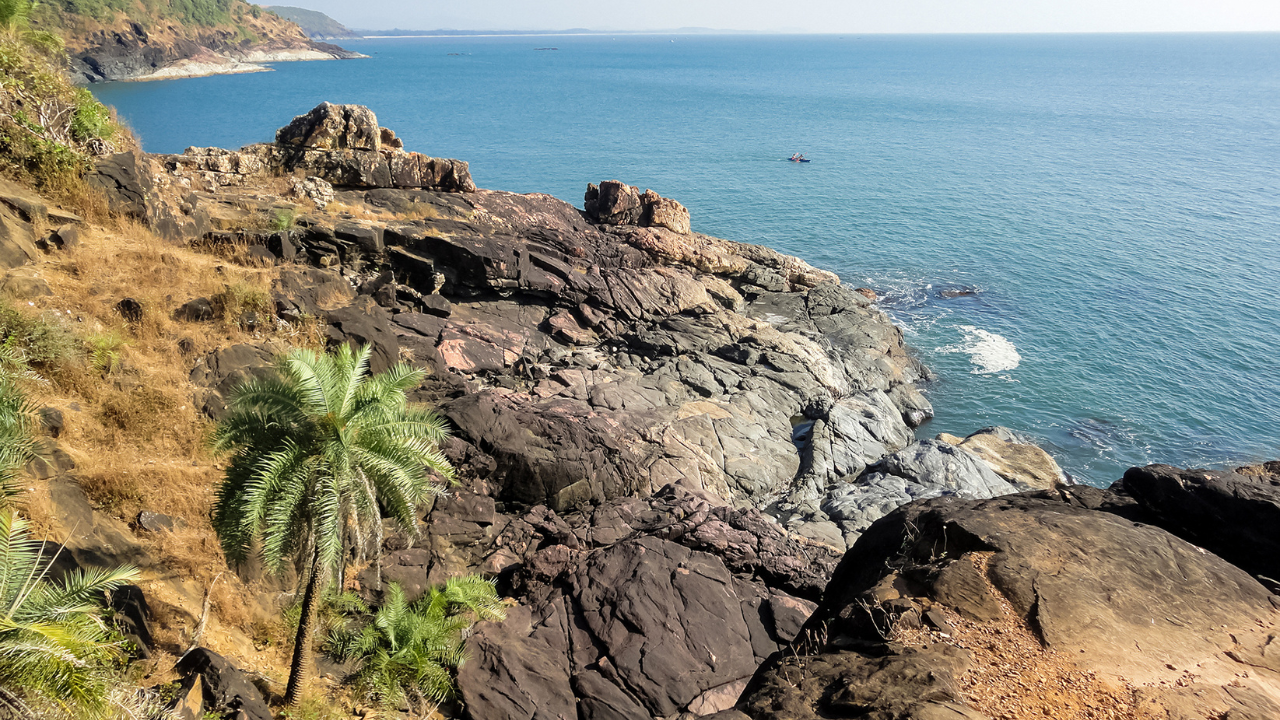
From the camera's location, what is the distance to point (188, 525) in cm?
1456

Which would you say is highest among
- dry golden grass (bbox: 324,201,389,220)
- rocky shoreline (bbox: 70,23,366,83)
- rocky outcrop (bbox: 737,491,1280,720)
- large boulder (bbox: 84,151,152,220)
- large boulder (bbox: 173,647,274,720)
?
rocky shoreline (bbox: 70,23,366,83)

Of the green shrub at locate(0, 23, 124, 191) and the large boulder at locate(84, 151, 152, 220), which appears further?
the large boulder at locate(84, 151, 152, 220)

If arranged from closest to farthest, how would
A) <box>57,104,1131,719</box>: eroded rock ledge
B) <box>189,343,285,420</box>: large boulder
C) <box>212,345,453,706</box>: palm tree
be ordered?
<box>212,345,453,706</box>: palm tree
<box>57,104,1131,719</box>: eroded rock ledge
<box>189,343,285,420</box>: large boulder

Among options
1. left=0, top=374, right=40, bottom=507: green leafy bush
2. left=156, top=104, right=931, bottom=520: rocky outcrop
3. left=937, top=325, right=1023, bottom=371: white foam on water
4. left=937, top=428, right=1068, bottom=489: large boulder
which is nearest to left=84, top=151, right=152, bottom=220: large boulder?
left=156, top=104, right=931, bottom=520: rocky outcrop

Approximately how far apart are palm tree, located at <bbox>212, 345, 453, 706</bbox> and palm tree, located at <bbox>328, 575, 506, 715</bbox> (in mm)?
3569

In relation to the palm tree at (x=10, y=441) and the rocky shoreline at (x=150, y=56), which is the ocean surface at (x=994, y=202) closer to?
the rocky shoreline at (x=150, y=56)

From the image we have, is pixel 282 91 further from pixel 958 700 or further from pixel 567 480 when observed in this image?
pixel 958 700

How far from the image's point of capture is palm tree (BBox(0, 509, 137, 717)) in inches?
265

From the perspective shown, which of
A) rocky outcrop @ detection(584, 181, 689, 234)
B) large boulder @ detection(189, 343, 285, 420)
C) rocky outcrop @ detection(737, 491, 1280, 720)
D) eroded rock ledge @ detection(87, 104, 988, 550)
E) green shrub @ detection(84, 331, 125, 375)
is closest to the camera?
rocky outcrop @ detection(737, 491, 1280, 720)

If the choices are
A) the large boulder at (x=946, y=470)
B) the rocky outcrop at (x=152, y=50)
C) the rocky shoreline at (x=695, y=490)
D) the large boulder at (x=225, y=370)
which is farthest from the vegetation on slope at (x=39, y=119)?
the rocky outcrop at (x=152, y=50)

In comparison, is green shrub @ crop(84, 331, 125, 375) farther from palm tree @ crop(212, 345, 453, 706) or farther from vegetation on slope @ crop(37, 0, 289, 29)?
vegetation on slope @ crop(37, 0, 289, 29)

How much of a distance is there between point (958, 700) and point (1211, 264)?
204 ft

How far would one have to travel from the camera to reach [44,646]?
675 cm

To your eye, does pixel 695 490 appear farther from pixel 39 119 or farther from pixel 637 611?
pixel 39 119
